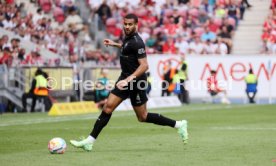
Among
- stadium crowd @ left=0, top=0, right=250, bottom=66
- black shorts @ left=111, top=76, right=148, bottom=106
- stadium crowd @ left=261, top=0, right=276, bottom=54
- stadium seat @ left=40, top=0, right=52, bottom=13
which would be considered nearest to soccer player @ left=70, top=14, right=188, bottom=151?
black shorts @ left=111, top=76, right=148, bottom=106

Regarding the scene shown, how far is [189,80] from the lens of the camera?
4188cm

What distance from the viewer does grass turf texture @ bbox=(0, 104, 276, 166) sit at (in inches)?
528

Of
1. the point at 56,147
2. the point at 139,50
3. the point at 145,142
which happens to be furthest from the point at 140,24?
the point at 56,147

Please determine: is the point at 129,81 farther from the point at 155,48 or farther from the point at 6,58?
the point at 155,48

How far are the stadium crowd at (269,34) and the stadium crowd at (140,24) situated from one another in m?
1.77

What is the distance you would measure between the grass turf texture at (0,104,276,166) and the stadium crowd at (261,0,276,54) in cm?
1474

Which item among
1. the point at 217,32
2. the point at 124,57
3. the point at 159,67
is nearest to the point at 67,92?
the point at 159,67

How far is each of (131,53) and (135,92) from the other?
2.28 ft

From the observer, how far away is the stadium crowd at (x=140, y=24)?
124ft

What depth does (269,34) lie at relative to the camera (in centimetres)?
4219

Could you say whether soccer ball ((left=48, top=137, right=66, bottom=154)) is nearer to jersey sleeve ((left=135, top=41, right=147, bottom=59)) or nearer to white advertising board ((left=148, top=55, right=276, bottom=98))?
jersey sleeve ((left=135, top=41, right=147, bottom=59))

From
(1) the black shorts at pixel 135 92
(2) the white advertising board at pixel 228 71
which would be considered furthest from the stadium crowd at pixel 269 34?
(1) the black shorts at pixel 135 92

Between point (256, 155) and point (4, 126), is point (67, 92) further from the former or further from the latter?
point (256, 155)

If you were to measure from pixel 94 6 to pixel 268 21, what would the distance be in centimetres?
869
